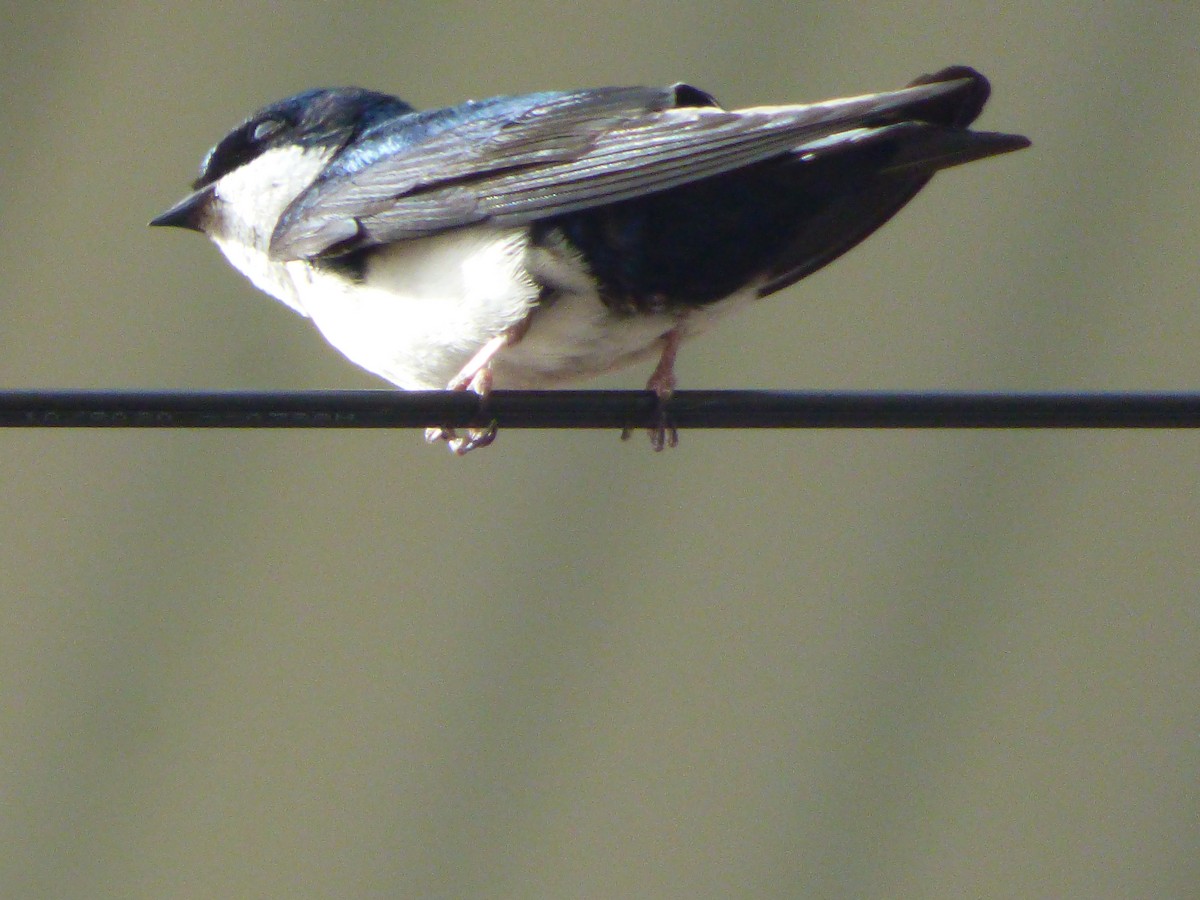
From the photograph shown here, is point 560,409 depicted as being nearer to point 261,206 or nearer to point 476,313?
point 476,313

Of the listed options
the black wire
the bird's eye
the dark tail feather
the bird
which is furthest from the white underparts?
the black wire

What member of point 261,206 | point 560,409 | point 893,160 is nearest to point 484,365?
point 560,409

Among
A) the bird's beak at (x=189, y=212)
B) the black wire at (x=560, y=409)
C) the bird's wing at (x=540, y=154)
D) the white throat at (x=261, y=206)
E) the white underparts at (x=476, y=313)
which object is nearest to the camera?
the black wire at (x=560, y=409)

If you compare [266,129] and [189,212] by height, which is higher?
[266,129]

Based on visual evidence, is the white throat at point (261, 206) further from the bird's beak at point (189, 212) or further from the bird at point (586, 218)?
the bird at point (586, 218)

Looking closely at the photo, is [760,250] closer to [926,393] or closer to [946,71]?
[946,71]

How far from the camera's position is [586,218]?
235 centimetres

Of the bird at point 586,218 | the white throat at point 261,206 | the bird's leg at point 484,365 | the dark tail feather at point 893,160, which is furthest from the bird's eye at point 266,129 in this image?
the dark tail feather at point 893,160

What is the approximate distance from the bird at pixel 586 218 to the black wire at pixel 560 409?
0.44 feet

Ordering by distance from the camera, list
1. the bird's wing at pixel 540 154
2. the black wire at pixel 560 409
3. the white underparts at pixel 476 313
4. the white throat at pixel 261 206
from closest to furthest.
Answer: the black wire at pixel 560 409, the bird's wing at pixel 540 154, the white underparts at pixel 476 313, the white throat at pixel 261 206

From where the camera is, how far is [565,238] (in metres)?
2.36

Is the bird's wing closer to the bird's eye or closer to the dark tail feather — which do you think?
the dark tail feather

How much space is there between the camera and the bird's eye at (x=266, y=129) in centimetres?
311

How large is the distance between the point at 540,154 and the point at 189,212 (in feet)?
3.62
